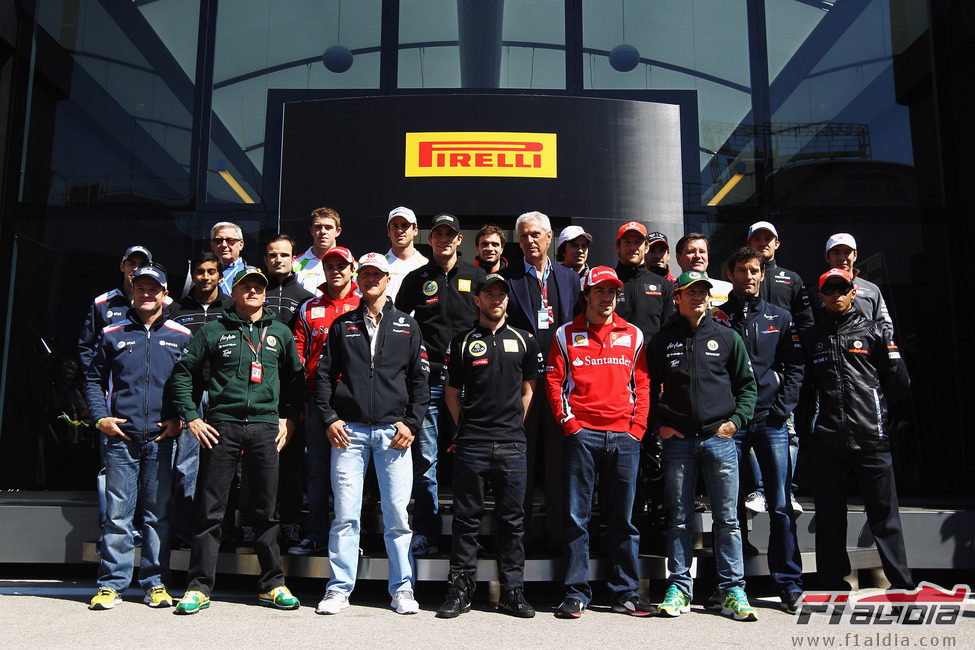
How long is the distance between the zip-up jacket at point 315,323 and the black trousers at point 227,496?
1.47 ft

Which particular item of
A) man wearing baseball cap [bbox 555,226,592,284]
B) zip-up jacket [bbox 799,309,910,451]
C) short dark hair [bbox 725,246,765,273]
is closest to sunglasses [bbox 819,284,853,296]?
zip-up jacket [bbox 799,309,910,451]

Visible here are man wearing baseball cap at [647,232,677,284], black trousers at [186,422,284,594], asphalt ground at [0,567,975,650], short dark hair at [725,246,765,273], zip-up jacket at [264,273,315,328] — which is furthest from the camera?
man wearing baseball cap at [647,232,677,284]

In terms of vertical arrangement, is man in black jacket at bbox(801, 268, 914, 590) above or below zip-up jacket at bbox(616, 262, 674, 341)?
below

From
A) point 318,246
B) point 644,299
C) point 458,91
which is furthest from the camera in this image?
point 458,91

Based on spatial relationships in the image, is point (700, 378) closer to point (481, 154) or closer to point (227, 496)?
point (227, 496)

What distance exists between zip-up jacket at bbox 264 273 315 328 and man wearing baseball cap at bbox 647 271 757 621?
214 centimetres

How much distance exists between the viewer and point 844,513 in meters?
3.83

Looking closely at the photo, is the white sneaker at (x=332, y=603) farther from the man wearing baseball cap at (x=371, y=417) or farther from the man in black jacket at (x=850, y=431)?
the man in black jacket at (x=850, y=431)

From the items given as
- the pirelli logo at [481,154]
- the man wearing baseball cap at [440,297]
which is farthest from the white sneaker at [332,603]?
the pirelli logo at [481,154]

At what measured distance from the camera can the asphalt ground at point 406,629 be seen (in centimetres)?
321

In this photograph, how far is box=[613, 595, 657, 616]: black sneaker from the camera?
3.67m

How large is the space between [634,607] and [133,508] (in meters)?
2.54

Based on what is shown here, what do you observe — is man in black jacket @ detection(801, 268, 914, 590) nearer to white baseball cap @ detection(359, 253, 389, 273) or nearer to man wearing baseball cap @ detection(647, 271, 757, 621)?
man wearing baseball cap @ detection(647, 271, 757, 621)

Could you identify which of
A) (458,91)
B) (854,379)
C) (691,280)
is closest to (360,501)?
(691,280)
